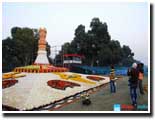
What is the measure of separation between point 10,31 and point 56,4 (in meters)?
0.63

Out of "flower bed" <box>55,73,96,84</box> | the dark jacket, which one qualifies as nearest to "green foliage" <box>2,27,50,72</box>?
"flower bed" <box>55,73,96,84</box>

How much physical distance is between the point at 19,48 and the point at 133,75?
55.6 inches

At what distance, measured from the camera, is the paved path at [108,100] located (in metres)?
3.62

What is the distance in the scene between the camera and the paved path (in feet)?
11.9

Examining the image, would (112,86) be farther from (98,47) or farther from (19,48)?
(19,48)

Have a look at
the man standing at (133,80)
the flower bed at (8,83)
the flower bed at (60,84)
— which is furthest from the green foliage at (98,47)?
the flower bed at (8,83)

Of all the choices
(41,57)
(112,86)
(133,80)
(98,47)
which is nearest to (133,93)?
(133,80)

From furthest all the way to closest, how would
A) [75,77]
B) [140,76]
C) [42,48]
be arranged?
[75,77]
[42,48]
[140,76]

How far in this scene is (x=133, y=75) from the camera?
12.1 feet

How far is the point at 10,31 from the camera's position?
3.72 m

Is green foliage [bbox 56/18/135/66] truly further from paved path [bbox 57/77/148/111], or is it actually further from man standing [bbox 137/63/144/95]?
paved path [bbox 57/77/148/111]

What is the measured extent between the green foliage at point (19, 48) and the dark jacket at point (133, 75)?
1.03 metres

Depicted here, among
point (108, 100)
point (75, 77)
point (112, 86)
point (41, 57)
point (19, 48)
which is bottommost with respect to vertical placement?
point (108, 100)
